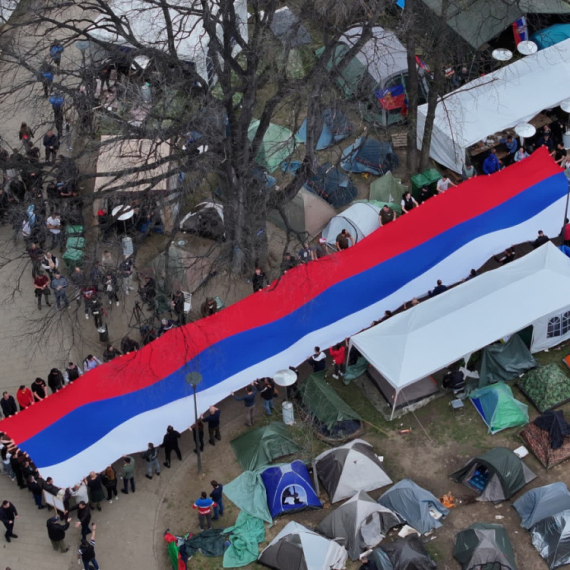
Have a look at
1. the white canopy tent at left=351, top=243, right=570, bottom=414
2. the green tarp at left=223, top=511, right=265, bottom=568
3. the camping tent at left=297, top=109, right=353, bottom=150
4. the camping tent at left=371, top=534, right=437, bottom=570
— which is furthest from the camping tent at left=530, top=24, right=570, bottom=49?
the green tarp at left=223, top=511, right=265, bottom=568

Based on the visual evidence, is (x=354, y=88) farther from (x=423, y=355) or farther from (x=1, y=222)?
(x=1, y=222)

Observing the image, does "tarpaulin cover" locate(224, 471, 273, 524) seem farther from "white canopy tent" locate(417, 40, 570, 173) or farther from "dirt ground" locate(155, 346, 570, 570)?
"white canopy tent" locate(417, 40, 570, 173)

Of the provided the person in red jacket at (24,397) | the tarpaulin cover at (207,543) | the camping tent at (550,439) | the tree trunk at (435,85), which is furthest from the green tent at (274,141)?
the tarpaulin cover at (207,543)

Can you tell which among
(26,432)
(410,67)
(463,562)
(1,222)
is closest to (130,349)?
(26,432)

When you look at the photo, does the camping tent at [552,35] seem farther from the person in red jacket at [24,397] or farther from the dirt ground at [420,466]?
the person in red jacket at [24,397]

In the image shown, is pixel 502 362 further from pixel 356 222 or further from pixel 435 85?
pixel 435 85
